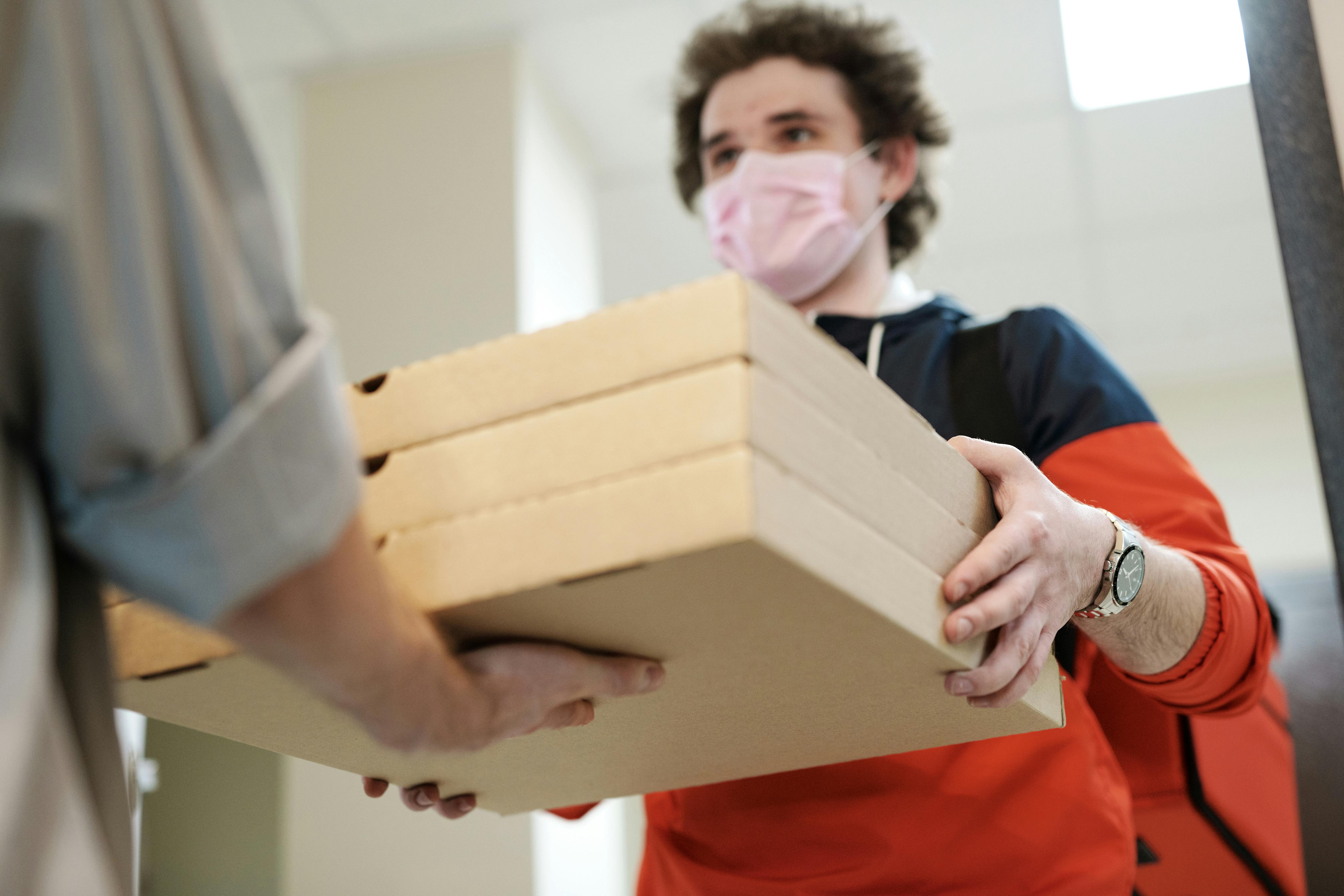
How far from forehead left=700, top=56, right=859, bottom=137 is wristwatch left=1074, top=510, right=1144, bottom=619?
0.77 metres

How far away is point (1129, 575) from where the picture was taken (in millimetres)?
812

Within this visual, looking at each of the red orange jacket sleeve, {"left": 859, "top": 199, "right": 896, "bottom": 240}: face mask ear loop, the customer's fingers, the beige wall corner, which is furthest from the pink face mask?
the beige wall corner

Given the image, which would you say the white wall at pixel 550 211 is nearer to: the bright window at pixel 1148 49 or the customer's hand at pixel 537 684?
the bright window at pixel 1148 49

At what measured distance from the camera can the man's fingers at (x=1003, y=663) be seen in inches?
25.6

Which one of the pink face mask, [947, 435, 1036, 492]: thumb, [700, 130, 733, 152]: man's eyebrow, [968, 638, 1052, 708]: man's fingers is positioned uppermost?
[700, 130, 733, 152]: man's eyebrow

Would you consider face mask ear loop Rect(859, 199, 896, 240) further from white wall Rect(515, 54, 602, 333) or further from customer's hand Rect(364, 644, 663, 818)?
white wall Rect(515, 54, 602, 333)

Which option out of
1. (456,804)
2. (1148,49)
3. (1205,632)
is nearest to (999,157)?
(1148,49)

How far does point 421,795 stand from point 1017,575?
0.50 meters

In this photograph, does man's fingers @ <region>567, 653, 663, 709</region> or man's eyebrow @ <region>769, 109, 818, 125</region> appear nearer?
man's fingers @ <region>567, 653, 663, 709</region>

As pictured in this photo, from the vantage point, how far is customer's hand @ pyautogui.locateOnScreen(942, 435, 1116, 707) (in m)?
0.63

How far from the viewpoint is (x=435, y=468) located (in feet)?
1.92

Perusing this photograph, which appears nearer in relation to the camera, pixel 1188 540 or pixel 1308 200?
pixel 1308 200

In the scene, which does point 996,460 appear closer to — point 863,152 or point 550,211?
point 863,152

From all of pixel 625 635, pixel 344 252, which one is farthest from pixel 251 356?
pixel 344 252
